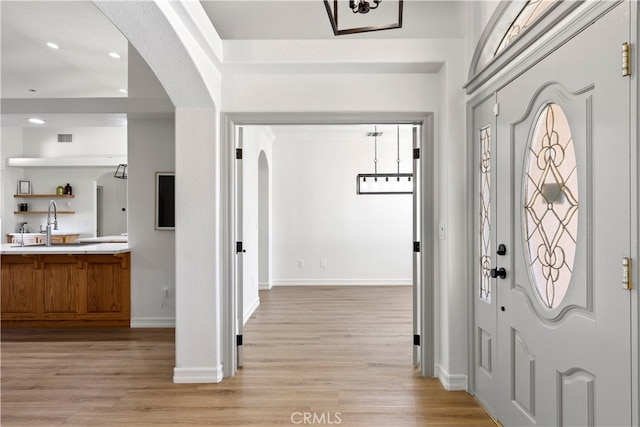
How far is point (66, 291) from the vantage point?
4.46 m

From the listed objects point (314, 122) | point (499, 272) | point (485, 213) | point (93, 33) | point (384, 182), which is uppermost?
point (93, 33)

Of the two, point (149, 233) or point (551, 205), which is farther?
point (149, 233)

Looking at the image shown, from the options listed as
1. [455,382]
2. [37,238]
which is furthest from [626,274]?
[37,238]

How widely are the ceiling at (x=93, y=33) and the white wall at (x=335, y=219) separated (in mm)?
3116

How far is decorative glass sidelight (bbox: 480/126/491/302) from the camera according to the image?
2572 mm

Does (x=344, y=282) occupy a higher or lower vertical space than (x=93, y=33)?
lower

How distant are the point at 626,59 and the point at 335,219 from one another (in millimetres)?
5678

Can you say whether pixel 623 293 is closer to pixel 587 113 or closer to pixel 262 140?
pixel 587 113

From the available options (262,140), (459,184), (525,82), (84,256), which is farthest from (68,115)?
(525,82)

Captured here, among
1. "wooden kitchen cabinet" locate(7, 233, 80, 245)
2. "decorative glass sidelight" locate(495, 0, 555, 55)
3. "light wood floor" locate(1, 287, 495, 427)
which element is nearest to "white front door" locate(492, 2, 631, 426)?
"decorative glass sidelight" locate(495, 0, 555, 55)

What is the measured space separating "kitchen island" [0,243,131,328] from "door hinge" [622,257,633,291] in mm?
4502

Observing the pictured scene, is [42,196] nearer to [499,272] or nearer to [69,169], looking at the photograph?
[69,169]

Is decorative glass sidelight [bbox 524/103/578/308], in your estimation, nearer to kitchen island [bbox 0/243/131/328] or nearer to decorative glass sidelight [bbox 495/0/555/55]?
decorative glass sidelight [bbox 495/0/555/55]
